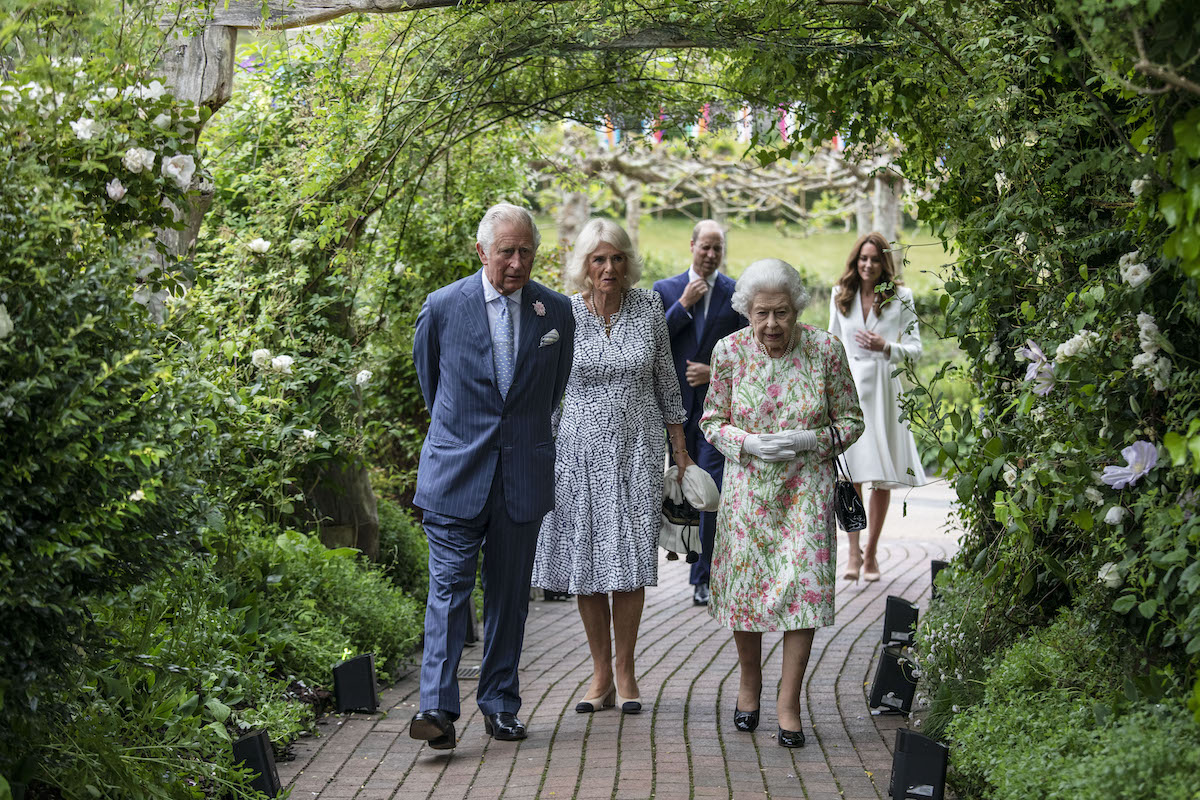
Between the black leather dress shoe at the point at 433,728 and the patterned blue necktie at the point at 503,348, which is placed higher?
the patterned blue necktie at the point at 503,348

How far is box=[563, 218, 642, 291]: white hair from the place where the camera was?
17.4ft

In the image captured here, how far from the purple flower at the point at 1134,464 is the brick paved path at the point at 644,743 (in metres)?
1.47

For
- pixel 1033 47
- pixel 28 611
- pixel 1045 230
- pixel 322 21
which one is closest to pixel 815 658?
pixel 1045 230

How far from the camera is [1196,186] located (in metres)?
2.75

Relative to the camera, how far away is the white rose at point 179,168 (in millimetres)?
3629

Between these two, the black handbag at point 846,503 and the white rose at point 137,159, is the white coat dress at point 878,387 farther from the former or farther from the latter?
the white rose at point 137,159

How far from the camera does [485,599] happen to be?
5000mm

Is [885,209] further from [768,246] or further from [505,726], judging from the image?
[768,246]

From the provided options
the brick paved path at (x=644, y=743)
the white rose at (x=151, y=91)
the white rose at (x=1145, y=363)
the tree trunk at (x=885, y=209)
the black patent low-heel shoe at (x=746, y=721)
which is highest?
the tree trunk at (x=885, y=209)

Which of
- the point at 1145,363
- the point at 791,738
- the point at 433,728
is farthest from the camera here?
the point at 791,738

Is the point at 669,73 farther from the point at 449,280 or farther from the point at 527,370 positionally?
the point at 527,370

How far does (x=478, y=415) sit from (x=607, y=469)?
662 millimetres

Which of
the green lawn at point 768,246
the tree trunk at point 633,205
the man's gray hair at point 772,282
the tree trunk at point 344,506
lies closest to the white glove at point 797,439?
the man's gray hair at point 772,282

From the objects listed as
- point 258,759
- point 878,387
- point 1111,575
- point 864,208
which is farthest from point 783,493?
point 864,208
